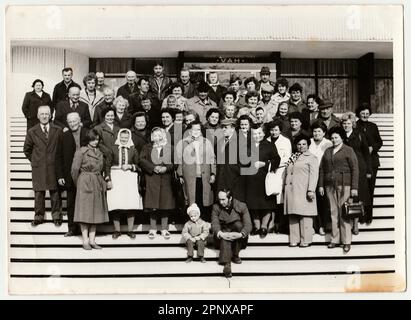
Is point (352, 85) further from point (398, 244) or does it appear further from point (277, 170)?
point (398, 244)

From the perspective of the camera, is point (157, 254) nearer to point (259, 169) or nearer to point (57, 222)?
point (57, 222)

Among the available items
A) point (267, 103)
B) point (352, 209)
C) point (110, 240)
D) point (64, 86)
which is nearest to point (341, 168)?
point (352, 209)

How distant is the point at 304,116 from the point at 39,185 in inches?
107

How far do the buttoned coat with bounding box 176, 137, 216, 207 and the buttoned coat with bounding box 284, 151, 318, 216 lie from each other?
739 millimetres

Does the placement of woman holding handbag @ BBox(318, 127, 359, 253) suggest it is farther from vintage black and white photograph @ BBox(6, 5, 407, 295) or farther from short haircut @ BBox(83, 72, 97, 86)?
short haircut @ BBox(83, 72, 97, 86)

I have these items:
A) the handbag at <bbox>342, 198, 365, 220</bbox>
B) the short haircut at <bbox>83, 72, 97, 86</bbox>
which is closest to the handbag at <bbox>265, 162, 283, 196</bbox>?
the handbag at <bbox>342, 198, 365, 220</bbox>

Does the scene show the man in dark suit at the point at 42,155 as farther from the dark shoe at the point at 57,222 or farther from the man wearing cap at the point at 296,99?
the man wearing cap at the point at 296,99

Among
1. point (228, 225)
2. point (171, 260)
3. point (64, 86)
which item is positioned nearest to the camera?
point (228, 225)

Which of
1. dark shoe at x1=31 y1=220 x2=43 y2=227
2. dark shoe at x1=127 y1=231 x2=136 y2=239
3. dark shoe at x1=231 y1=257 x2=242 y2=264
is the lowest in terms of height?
dark shoe at x1=231 y1=257 x2=242 y2=264

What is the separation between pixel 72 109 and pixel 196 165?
135cm

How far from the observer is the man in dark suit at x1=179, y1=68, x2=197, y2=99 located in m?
5.43

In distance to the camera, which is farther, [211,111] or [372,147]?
[372,147]

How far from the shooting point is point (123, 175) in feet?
17.2

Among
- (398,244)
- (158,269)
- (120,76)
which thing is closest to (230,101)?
(120,76)
